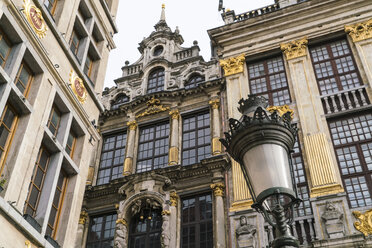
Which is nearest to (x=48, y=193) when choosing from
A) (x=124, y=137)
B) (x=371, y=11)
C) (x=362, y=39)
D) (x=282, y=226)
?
(x=282, y=226)

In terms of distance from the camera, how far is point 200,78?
867 inches

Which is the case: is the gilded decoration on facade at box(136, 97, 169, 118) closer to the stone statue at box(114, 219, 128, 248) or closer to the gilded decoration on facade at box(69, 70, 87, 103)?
the stone statue at box(114, 219, 128, 248)

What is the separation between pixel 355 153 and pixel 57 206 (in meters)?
10.2

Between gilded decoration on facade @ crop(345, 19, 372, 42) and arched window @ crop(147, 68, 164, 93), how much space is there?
9.00 m

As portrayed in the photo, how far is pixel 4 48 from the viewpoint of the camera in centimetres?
1148

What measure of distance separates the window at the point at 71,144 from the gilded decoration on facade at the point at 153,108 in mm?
6682

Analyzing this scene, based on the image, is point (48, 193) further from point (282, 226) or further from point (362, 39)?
point (362, 39)

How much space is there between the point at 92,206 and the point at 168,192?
139 inches

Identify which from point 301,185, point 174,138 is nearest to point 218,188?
A: point 301,185

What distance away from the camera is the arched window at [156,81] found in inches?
888

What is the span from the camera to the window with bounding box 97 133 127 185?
2009 cm

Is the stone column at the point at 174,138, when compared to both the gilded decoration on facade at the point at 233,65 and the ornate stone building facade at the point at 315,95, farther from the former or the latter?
the gilded decoration on facade at the point at 233,65

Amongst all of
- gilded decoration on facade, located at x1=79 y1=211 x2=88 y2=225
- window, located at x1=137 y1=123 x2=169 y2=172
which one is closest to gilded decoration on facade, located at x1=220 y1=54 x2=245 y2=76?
window, located at x1=137 y1=123 x2=169 y2=172

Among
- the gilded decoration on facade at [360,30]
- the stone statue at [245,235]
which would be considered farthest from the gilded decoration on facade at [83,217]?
the gilded decoration on facade at [360,30]
